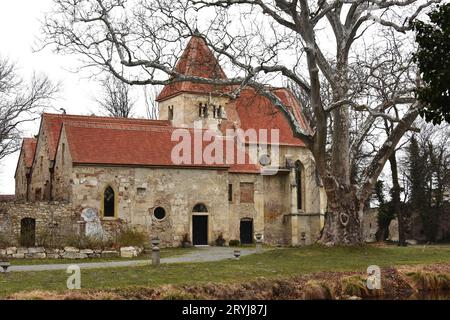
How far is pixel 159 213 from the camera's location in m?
40.8

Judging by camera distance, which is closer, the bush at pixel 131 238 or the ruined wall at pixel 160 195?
the bush at pixel 131 238

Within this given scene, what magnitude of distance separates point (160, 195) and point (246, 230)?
7.47 m

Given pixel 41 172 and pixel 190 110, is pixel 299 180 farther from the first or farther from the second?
pixel 41 172

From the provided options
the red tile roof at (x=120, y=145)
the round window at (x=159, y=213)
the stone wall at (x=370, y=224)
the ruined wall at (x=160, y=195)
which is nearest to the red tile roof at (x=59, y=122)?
the red tile roof at (x=120, y=145)

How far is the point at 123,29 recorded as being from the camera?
85.1 feet

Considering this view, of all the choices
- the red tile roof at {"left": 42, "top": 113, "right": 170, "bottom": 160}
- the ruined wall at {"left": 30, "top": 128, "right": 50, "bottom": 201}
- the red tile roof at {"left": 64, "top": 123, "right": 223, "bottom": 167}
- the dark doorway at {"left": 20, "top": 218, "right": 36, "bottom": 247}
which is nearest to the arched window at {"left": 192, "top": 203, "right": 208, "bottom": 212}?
the red tile roof at {"left": 64, "top": 123, "right": 223, "bottom": 167}

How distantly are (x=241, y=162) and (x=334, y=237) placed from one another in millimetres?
18757

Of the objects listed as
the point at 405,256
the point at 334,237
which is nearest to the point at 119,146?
the point at 334,237

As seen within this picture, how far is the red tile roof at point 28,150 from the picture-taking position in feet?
158

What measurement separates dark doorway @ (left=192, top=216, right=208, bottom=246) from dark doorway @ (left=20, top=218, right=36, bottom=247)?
10188mm

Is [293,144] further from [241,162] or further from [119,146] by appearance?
[119,146]

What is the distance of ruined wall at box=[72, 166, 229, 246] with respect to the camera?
39.0 metres

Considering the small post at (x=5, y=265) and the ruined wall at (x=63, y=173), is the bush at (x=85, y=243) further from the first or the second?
the small post at (x=5, y=265)

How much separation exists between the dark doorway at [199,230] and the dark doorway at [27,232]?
1019 cm
